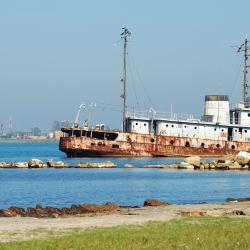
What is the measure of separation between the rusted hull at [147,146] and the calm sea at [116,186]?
15.6 meters

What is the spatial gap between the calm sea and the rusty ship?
51.8ft

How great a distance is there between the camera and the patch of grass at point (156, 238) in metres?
19.3

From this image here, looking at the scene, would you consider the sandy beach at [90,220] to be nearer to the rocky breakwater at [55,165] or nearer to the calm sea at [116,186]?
the calm sea at [116,186]

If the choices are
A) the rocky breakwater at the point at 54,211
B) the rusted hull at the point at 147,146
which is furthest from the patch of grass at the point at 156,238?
the rusted hull at the point at 147,146

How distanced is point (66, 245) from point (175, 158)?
73158 mm

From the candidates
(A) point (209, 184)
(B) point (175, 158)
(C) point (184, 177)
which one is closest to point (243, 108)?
(B) point (175, 158)

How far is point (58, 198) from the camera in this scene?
44.8 metres

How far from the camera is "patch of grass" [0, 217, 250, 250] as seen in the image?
19.3 metres

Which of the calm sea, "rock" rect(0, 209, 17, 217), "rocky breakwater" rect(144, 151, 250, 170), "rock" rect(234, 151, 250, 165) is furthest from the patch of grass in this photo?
"rock" rect(234, 151, 250, 165)

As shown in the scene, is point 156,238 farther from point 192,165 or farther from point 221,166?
point 192,165

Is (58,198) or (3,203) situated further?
(58,198)

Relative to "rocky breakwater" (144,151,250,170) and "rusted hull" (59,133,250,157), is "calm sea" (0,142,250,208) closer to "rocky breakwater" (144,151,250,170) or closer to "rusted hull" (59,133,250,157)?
"rocky breakwater" (144,151,250,170)

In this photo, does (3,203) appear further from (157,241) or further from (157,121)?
(157,121)

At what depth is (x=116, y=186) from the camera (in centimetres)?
5419
